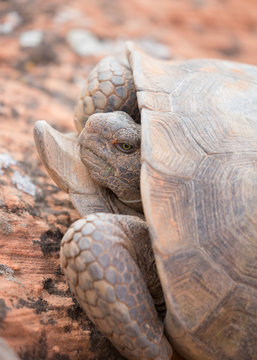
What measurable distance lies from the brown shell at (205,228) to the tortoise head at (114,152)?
29cm

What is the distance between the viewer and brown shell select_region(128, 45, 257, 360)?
1.94 meters

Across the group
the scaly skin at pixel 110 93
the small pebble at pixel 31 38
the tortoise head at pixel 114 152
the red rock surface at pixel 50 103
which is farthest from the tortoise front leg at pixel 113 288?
the small pebble at pixel 31 38

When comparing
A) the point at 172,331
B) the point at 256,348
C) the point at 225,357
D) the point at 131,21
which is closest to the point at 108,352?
the point at 172,331

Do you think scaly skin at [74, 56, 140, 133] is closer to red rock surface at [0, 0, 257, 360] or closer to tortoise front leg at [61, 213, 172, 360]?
red rock surface at [0, 0, 257, 360]

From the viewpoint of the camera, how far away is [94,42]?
5438 mm

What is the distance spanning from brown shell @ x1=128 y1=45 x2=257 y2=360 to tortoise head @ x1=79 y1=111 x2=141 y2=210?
0.96 feet

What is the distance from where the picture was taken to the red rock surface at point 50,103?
7.00 ft

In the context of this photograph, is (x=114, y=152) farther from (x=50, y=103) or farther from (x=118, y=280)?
(x=50, y=103)

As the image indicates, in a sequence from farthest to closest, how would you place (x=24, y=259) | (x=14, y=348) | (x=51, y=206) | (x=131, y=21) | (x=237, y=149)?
(x=131, y=21), (x=51, y=206), (x=24, y=259), (x=237, y=149), (x=14, y=348)

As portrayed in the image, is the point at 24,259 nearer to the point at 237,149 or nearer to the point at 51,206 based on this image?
the point at 51,206

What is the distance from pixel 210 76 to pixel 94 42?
3.16m

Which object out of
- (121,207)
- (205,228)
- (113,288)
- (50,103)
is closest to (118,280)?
(113,288)

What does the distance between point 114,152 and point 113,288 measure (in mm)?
925

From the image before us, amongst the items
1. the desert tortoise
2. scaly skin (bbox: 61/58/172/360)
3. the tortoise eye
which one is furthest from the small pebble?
scaly skin (bbox: 61/58/172/360)
